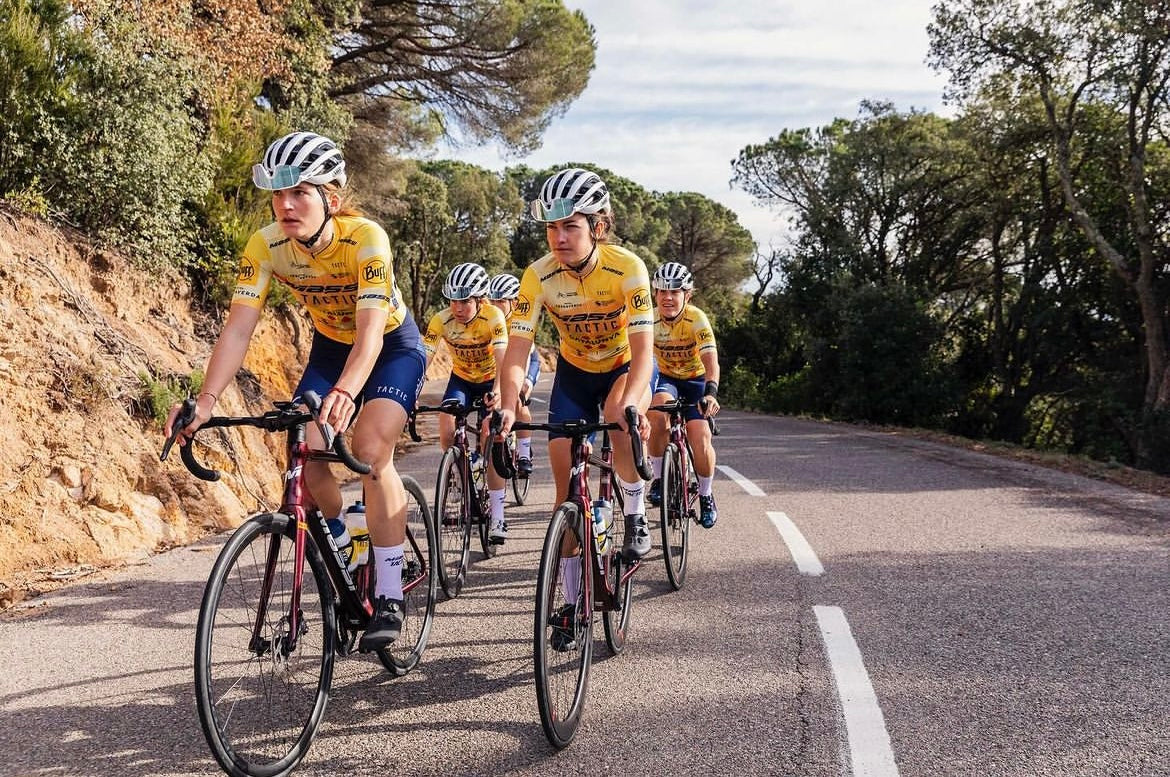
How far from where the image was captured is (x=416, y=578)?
4.22 metres

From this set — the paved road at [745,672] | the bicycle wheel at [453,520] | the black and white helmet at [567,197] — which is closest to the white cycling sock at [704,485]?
the paved road at [745,672]

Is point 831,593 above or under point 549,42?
under

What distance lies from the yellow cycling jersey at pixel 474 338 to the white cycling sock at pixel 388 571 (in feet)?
11.6

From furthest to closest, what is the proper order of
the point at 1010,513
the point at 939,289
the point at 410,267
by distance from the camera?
the point at 410,267, the point at 939,289, the point at 1010,513

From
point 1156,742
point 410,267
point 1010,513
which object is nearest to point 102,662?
point 1156,742

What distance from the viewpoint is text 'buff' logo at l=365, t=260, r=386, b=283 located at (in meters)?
3.52

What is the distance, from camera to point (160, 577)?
5582mm

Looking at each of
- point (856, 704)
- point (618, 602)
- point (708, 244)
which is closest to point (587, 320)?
point (618, 602)

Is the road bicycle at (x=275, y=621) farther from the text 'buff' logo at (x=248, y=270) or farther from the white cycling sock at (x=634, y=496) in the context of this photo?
the white cycling sock at (x=634, y=496)

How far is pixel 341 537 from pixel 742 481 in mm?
7031

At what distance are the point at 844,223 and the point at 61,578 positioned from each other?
26.2m

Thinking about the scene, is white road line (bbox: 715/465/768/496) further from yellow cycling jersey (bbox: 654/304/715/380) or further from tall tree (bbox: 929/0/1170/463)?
tall tree (bbox: 929/0/1170/463)

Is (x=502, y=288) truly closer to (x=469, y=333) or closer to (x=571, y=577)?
(x=469, y=333)

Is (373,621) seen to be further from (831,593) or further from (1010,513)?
(1010,513)
